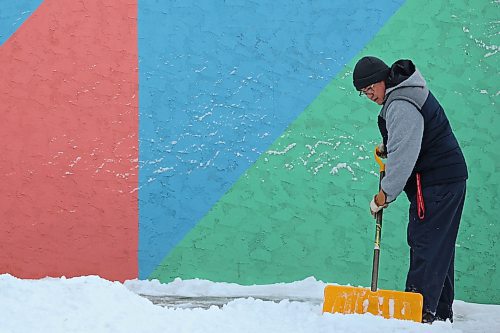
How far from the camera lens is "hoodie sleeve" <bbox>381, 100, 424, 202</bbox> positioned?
A: 411 centimetres

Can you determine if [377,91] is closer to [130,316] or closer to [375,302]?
[375,302]

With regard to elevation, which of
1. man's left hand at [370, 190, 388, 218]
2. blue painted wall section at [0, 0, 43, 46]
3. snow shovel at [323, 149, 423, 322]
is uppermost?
blue painted wall section at [0, 0, 43, 46]

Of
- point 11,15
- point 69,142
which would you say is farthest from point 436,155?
point 11,15

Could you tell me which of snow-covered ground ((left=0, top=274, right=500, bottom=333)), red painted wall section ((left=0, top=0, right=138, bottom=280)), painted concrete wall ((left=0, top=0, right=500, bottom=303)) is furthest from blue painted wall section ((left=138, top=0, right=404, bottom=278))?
snow-covered ground ((left=0, top=274, right=500, bottom=333))

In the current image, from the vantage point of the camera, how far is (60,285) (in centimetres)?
411

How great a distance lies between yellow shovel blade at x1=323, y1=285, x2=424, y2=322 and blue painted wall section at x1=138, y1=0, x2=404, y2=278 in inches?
57.8

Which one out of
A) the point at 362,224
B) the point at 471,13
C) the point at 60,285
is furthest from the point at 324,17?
the point at 60,285

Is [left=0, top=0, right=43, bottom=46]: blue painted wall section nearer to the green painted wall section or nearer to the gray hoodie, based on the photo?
the green painted wall section

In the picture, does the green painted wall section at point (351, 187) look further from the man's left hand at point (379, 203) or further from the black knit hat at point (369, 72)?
the black knit hat at point (369, 72)

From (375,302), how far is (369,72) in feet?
3.61

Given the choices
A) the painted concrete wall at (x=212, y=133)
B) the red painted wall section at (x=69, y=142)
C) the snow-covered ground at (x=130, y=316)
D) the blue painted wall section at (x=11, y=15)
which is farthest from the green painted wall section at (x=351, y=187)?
the blue painted wall section at (x=11, y=15)

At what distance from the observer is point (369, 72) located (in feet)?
13.8

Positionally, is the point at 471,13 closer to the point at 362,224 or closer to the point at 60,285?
the point at 362,224

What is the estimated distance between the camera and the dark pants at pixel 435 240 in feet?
13.8
